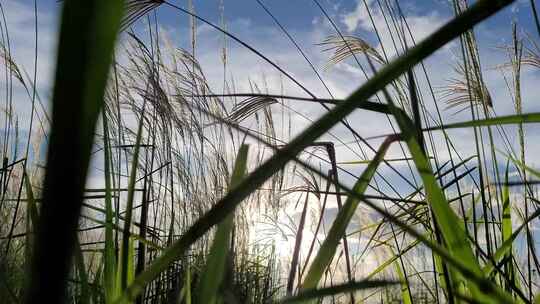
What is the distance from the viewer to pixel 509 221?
95cm

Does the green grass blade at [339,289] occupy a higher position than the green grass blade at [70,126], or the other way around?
the green grass blade at [70,126]

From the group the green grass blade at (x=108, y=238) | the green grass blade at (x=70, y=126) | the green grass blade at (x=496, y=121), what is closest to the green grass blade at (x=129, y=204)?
the green grass blade at (x=108, y=238)

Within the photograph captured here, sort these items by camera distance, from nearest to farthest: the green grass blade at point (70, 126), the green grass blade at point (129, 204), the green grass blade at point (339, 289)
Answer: the green grass blade at point (70, 126), the green grass blade at point (339, 289), the green grass blade at point (129, 204)

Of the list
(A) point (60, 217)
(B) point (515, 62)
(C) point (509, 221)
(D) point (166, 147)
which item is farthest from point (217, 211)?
(D) point (166, 147)

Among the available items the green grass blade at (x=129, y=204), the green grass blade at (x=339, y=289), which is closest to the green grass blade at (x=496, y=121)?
the green grass blade at (x=339, y=289)

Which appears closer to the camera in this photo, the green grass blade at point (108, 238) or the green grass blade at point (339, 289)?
the green grass blade at point (339, 289)

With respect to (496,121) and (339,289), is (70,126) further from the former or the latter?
(496,121)

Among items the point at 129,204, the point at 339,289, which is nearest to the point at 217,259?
the point at 339,289

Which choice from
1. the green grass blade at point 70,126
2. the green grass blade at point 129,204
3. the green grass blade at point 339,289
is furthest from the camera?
the green grass blade at point 129,204

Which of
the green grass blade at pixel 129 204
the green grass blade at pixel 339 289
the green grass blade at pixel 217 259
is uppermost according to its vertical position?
the green grass blade at pixel 129 204

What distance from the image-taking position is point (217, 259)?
0.46m

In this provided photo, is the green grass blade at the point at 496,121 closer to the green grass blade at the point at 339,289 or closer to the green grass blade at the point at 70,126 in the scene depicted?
the green grass blade at the point at 339,289

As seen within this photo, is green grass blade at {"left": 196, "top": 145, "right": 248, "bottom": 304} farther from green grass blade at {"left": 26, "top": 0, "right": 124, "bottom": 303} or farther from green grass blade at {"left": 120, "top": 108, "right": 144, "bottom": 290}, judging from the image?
green grass blade at {"left": 26, "top": 0, "right": 124, "bottom": 303}

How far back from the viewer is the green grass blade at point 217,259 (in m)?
0.46
